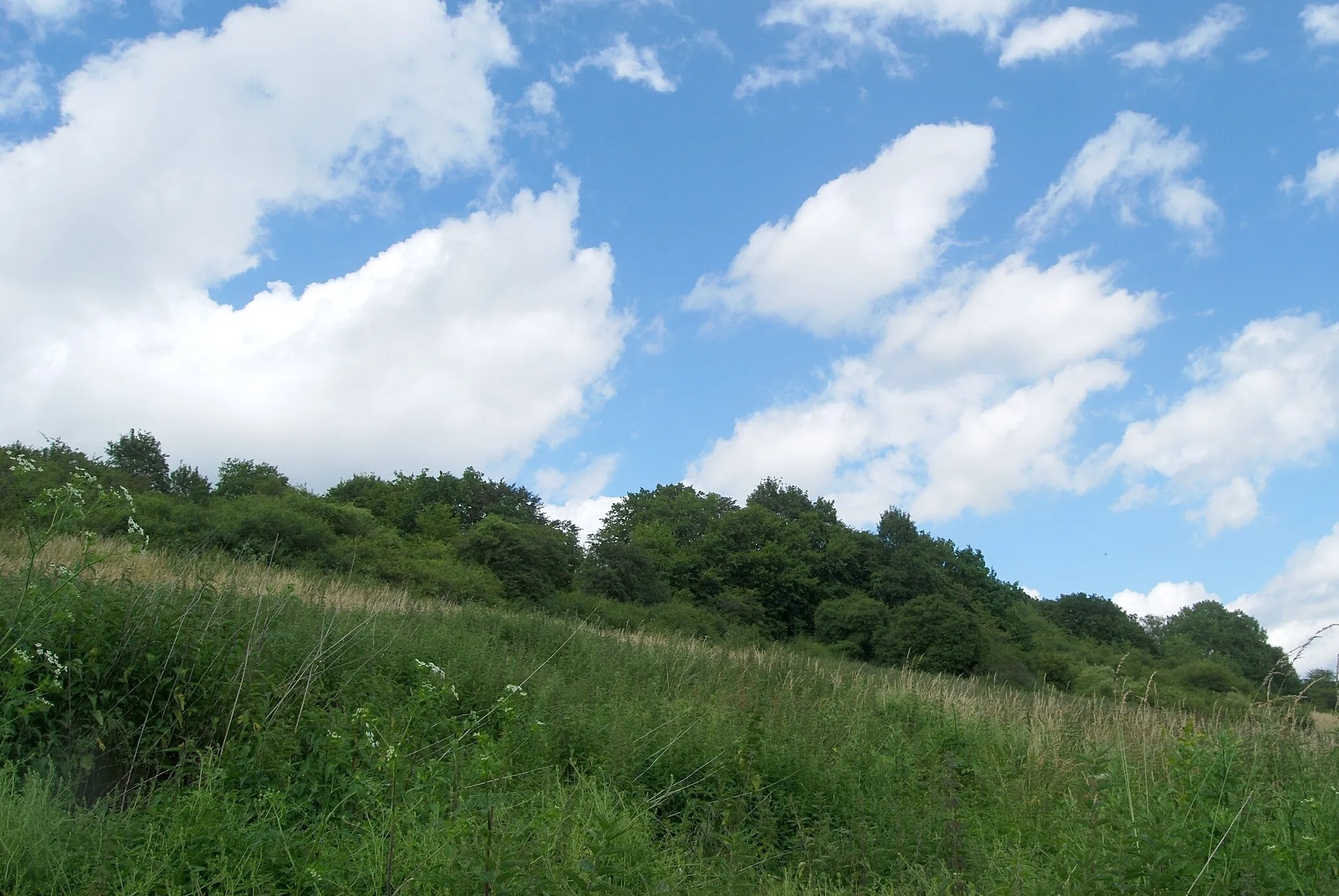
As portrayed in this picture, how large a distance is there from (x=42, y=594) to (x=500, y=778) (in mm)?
3006

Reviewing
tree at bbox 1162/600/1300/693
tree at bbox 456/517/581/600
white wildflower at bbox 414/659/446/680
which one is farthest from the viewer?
tree at bbox 1162/600/1300/693

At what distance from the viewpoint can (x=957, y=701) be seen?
12492 mm

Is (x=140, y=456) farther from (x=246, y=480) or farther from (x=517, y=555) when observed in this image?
(x=517, y=555)

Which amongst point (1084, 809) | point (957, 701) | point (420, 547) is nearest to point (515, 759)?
point (1084, 809)

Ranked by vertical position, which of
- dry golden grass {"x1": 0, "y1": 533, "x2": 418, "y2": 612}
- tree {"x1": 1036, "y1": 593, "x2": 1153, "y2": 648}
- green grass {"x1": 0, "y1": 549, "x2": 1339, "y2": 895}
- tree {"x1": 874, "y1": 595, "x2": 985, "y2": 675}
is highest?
tree {"x1": 1036, "y1": 593, "x2": 1153, "y2": 648}

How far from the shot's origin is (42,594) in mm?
5246

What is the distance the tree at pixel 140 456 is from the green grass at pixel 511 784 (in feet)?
132

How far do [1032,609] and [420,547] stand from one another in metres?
62.6

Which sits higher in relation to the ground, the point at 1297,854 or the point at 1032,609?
the point at 1032,609

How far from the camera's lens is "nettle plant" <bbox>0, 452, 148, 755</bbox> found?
14.6 feet

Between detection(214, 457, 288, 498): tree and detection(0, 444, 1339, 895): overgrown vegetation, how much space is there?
3400 centimetres

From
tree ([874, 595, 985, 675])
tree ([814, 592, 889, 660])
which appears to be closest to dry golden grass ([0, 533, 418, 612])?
tree ([874, 595, 985, 675])

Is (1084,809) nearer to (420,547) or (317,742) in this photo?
(317,742)

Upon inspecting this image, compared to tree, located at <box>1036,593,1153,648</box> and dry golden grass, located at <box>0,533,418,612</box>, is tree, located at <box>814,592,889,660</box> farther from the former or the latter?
dry golden grass, located at <box>0,533,418,612</box>
